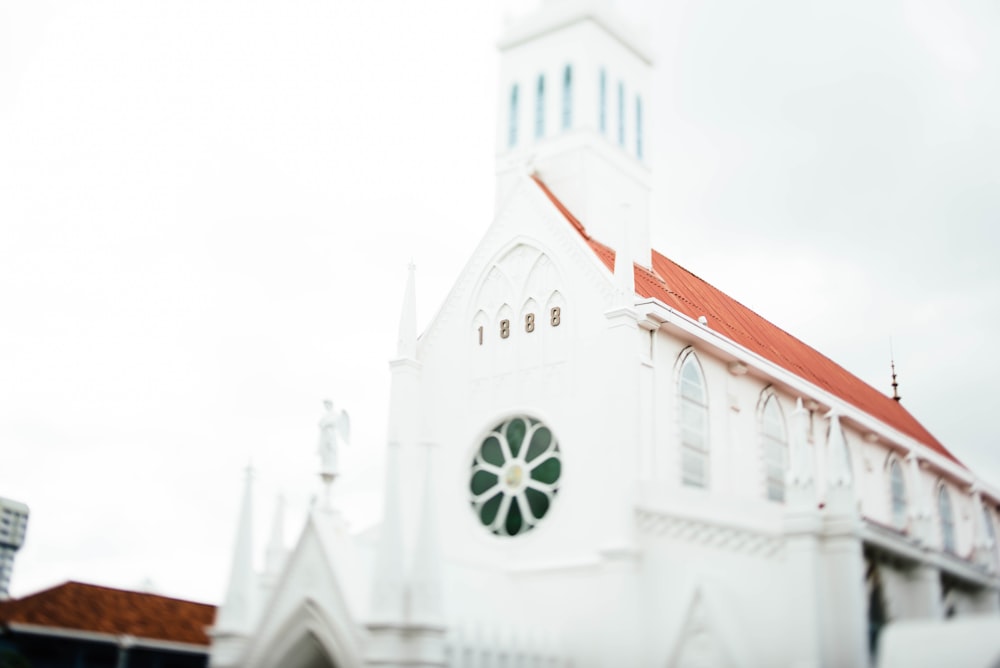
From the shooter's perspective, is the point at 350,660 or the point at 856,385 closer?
the point at 350,660

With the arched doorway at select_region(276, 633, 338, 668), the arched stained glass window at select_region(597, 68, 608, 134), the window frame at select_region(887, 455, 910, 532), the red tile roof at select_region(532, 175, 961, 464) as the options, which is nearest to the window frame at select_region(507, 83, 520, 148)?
the red tile roof at select_region(532, 175, 961, 464)

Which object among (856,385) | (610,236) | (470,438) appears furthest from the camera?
(856,385)

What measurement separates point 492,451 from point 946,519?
774 inches

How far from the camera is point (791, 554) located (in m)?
20.4

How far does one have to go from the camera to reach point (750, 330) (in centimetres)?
3338

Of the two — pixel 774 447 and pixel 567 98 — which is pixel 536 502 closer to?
pixel 774 447

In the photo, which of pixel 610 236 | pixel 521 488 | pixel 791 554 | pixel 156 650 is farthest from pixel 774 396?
pixel 156 650

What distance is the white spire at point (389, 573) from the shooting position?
19.9 meters

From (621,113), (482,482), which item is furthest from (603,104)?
(482,482)

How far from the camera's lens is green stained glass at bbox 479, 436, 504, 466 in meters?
27.2

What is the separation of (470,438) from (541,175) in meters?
7.89

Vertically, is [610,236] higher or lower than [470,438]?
higher

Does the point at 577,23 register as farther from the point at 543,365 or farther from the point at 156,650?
the point at 156,650

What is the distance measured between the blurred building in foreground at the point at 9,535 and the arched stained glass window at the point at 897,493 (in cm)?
A: 2629
